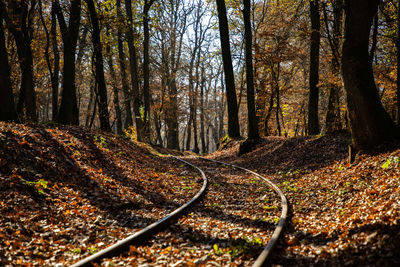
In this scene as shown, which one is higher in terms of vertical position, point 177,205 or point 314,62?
point 314,62

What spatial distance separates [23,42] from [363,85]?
48.8ft

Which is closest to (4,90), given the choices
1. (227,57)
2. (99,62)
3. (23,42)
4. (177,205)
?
(23,42)

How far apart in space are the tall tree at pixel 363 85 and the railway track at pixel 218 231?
331 cm

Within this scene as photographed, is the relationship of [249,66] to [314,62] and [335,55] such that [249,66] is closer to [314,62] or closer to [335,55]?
[314,62]

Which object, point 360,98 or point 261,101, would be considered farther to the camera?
point 261,101

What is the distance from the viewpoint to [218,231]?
5.41m

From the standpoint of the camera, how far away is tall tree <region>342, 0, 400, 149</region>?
7.95m

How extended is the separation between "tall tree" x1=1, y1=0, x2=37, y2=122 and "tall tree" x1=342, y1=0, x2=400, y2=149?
1265 cm

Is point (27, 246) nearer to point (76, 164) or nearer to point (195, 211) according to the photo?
point (195, 211)

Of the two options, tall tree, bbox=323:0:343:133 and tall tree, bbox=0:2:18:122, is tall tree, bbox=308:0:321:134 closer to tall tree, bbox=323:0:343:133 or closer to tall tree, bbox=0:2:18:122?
tall tree, bbox=323:0:343:133

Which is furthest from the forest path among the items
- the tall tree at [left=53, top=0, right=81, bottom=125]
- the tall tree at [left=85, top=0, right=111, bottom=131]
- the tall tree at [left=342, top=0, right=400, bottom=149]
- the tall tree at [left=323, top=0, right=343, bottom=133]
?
the tall tree at [left=85, top=0, right=111, bottom=131]

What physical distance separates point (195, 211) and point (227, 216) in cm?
77

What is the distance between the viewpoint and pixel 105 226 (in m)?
5.60

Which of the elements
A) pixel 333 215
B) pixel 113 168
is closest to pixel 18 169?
pixel 113 168
